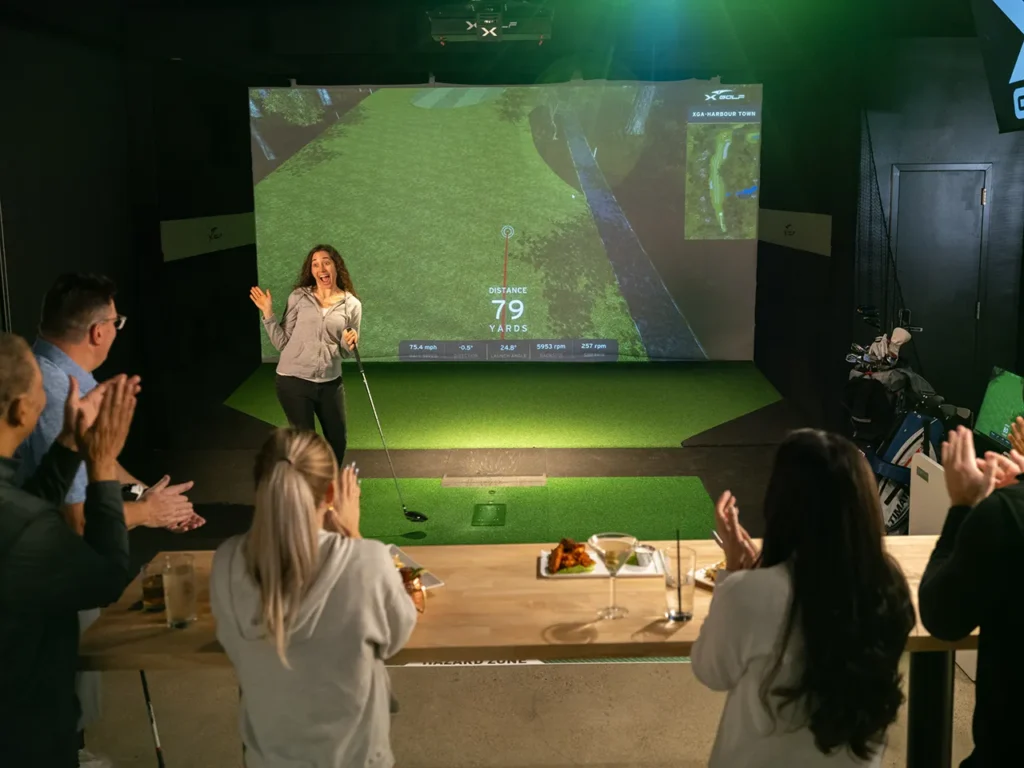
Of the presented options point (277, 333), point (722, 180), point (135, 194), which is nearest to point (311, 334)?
point (277, 333)

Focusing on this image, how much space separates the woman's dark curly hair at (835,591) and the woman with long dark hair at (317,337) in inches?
147

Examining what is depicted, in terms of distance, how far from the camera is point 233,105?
29.4ft

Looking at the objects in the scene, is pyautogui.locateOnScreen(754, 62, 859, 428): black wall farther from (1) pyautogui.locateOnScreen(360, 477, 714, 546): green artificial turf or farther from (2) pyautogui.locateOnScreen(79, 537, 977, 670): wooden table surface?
(2) pyautogui.locateOnScreen(79, 537, 977, 670): wooden table surface

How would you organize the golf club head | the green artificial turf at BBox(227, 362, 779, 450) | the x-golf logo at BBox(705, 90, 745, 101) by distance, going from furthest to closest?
the x-golf logo at BBox(705, 90, 745, 101) → the green artificial turf at BBox(227, 362, 779, 450) → the golf club head

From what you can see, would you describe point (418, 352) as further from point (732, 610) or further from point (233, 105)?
point (732, 610)

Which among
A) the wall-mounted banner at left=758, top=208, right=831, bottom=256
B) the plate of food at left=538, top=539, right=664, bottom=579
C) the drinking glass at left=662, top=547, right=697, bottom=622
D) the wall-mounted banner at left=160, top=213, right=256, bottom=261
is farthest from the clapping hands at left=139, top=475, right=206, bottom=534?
the wall-mounted banner at left=758, top=208, right=831, bottom=256

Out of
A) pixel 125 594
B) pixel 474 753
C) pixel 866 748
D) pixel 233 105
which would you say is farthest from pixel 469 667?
pixel 233 105

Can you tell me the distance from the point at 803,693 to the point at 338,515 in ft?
3.38

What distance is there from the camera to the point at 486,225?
1046 cm

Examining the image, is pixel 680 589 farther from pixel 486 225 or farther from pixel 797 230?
pixel 486 225

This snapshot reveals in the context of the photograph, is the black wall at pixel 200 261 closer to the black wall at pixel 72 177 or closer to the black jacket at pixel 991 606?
the black wall at pixel 72 177

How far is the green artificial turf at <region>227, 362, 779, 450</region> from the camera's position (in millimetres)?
7566

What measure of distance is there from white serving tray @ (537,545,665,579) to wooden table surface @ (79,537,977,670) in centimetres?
2

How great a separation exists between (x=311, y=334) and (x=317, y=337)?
3 centimetres
